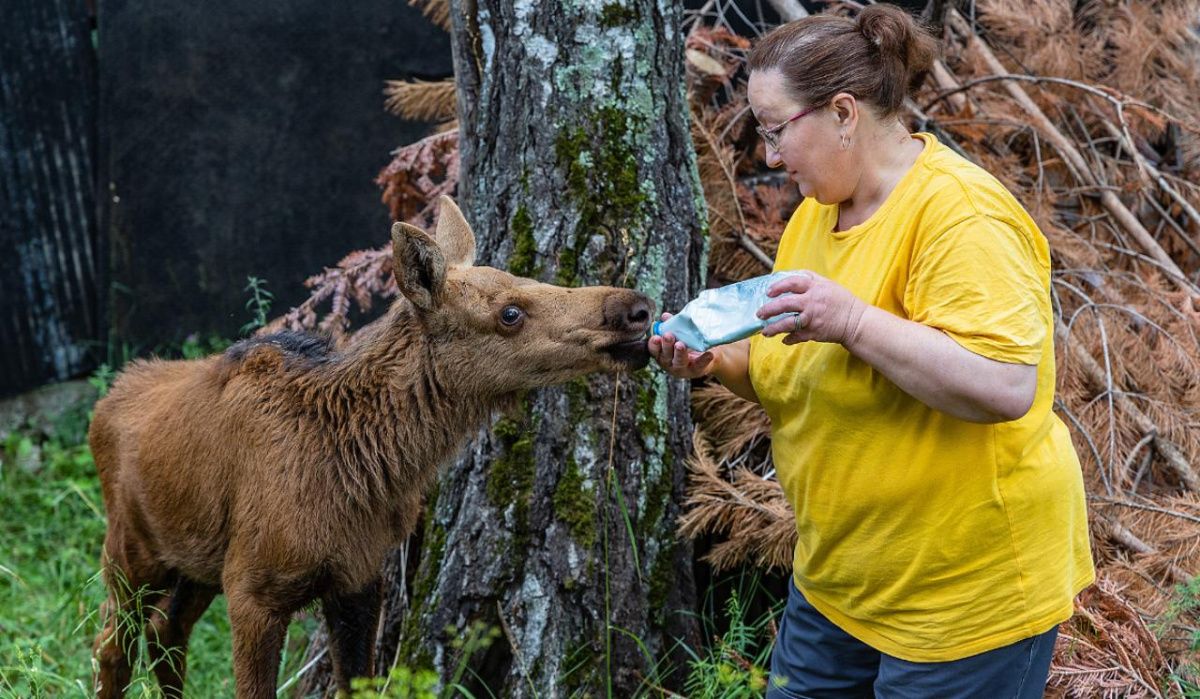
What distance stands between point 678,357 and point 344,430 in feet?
3.78

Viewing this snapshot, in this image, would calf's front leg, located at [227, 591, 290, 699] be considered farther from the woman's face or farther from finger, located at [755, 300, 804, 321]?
the woman's face

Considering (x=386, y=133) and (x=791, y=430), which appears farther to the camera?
(x=386, y=133)

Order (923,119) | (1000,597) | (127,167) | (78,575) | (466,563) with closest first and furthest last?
(1000,597), (466,563), (923,119), (78,575), (127,167)

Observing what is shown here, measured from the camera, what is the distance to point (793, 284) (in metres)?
2.48

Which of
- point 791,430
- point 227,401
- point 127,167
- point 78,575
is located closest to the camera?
point 791,430

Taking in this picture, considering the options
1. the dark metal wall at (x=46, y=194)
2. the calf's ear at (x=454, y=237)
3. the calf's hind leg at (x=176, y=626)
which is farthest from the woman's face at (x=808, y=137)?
the dark metal wall at (x=46, y=194)

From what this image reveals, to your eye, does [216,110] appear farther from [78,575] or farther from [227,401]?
[227,401]

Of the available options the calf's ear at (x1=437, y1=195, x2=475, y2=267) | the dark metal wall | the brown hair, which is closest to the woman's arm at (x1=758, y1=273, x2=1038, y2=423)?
the brown hair

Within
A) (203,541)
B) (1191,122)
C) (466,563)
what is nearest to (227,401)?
(203,541)

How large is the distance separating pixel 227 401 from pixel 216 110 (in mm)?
4417

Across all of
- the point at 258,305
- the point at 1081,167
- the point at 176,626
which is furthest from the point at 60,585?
the point at 1081,167

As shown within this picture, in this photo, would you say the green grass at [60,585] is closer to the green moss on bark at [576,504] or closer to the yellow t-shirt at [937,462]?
the green moss on bark at [576,504]

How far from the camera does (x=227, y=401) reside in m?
3.74

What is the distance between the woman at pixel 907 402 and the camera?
2465mm
